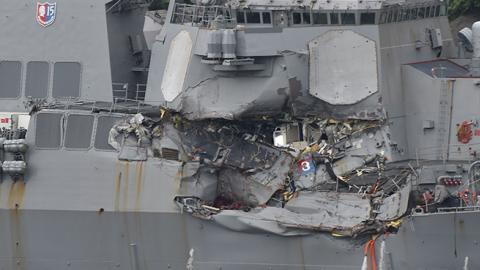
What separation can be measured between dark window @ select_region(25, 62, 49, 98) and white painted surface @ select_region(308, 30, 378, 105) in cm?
620

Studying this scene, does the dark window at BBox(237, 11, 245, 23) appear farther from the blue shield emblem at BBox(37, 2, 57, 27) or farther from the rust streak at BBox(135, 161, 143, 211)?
the blue shield emblem at BBox(37, 2, 57, 27)

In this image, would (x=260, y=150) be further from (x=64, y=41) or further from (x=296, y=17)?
(x=64, y=41)

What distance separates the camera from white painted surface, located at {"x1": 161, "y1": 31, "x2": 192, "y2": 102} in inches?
1053

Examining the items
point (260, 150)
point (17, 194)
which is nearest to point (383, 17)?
point (260, 150)

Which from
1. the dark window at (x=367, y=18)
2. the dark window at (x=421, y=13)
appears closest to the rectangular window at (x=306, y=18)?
the dark window at (x=367, y=18)

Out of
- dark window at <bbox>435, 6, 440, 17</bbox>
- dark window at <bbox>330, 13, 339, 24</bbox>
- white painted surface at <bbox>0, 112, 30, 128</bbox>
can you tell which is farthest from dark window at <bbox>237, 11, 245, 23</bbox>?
white painted surface at <bbox>0, 112, 30, 128</bbox>

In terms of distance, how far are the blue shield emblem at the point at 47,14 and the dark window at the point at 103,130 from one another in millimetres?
3064

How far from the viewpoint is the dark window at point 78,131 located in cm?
2680

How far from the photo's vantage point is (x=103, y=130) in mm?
26828

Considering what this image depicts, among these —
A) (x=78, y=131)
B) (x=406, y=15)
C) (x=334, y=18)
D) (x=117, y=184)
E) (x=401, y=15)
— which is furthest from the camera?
(x=78, y=131)

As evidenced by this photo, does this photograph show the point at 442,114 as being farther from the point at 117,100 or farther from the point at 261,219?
the point at 117,100

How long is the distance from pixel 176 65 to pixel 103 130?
1.99m

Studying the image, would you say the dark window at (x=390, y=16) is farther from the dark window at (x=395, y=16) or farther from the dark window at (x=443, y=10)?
the dark window at (x=443, y=10)

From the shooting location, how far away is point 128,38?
97.0ft
